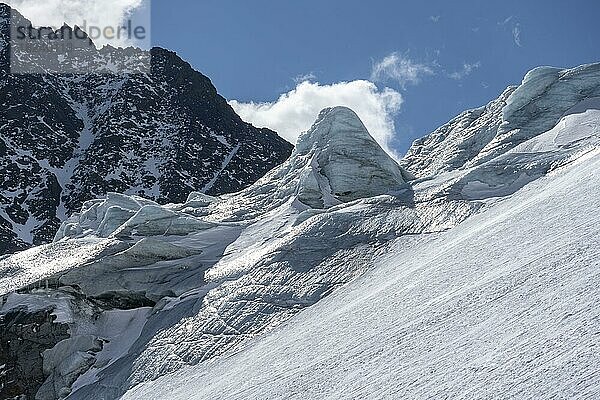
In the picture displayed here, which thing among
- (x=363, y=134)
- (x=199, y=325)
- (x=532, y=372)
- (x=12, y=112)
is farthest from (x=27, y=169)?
(x=532, y=372)

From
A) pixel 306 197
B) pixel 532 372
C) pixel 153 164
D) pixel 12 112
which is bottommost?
pixel 532 372

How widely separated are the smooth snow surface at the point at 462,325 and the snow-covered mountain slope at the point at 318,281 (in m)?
0.06

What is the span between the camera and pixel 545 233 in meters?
14.6

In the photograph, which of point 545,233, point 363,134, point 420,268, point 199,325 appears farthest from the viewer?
point 363,134

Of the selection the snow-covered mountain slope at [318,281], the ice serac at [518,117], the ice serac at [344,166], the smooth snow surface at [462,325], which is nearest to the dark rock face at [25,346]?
the snow-covered mountain slope at [318,281]

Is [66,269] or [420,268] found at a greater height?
[66,269]

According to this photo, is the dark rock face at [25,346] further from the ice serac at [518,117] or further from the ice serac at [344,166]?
the ice serac at [518,117]

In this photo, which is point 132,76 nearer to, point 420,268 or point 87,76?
point 87,76

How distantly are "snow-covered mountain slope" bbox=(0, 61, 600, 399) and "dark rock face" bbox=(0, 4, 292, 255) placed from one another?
9506cm

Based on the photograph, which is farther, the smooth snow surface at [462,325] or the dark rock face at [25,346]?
the dark rock face at [25,346]

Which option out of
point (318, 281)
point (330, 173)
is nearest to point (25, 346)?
point (318, 281)

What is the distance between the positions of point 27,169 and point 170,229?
126 metres

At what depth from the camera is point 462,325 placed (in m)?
11.6

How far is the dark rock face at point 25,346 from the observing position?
19.1m
